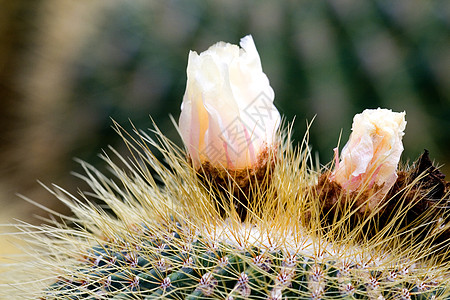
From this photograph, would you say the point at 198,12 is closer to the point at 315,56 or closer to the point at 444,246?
the point at 315,56

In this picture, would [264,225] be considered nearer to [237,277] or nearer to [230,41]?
[237,277]

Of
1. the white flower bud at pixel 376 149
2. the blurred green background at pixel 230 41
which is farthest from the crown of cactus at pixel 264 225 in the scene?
the blurred green background at pixel 230 41

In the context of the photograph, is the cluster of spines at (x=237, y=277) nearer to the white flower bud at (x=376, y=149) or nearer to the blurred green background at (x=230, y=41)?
the white flower bud at (x=376, y=149)

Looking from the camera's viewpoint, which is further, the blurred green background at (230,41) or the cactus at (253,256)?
the blurred green background at (230,41)

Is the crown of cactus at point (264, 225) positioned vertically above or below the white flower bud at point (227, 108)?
below

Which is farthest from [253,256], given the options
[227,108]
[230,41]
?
[230,41]

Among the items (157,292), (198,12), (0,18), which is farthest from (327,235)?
(0,18)

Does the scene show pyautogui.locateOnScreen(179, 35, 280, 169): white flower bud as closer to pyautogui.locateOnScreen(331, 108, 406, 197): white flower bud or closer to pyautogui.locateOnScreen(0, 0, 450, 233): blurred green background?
pyautogui.locateOnScreen(331, 108, 406, 197): white flower bud
